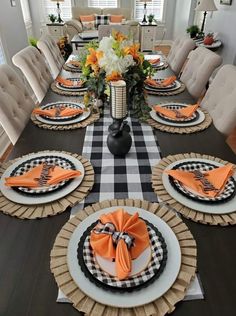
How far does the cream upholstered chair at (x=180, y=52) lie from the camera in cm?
228

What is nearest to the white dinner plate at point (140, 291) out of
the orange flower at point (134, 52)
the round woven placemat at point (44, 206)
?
the round woven placemat at point (44, 206)

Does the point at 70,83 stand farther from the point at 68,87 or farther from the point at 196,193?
the point at 196,193

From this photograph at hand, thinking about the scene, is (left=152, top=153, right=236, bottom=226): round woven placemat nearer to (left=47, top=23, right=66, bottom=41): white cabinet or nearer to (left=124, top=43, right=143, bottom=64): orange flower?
(left=124, top=43, right=143, bottom=64): orange flower

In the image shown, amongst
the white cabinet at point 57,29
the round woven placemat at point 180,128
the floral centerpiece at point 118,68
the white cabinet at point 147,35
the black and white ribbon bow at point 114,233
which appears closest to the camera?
the black and white ribbon bow at point 114,233

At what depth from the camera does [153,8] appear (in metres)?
6.12

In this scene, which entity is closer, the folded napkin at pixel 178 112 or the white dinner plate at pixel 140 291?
the white dinner plate at pixel 140 291

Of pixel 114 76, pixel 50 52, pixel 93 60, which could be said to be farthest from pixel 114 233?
pixel 50 52

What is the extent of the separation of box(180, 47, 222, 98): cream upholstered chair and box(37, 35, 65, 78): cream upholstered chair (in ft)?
3.82

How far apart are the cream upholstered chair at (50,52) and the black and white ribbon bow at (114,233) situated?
6.52ft

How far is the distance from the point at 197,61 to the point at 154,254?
175 cm

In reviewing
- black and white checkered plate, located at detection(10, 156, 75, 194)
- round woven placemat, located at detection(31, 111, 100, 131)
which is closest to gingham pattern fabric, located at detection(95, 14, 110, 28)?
round woven placemat, located at detection(31, 111, 100, 131)

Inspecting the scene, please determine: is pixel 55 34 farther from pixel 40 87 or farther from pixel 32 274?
pixel 32 274

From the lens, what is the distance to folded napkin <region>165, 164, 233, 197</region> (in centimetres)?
86

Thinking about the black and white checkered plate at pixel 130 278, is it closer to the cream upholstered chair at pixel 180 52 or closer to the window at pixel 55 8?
the cream upholstered chair at pixel 180 52
